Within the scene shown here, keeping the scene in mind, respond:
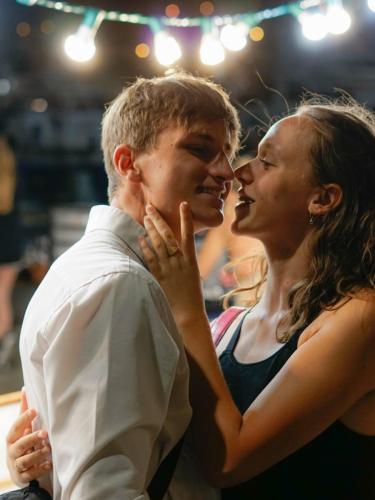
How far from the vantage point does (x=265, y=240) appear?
5.54ft

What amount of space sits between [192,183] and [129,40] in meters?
2.79

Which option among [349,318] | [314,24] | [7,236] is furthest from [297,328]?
[7,236]

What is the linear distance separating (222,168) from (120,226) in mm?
282

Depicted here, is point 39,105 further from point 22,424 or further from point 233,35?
point 22,424

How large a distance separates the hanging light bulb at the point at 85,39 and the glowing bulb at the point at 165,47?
0.29 metres

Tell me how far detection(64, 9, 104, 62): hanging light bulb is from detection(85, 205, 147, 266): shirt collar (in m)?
1.71

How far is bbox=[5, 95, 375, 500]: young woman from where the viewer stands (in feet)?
4.56

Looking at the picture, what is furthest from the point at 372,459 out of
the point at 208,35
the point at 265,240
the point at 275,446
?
the point at 208,35

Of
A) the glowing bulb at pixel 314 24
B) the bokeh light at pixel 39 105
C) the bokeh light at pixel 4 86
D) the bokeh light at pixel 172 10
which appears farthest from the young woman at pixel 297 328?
the bokeh light at pixel 39 105

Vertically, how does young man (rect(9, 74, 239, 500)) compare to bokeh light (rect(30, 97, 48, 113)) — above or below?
below

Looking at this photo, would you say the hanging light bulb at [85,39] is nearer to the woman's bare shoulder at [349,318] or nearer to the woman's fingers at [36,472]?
the woman's bare shoulder at [349,318]

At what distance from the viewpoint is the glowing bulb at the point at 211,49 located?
10.4 ft

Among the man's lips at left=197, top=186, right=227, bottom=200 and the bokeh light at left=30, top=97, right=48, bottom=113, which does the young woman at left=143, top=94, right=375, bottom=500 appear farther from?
the bokeh light at left=30, top=97, right=48, bottom=113

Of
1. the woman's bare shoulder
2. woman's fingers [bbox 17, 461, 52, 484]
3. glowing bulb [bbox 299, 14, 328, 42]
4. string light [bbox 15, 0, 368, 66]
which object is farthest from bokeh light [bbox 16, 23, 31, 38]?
woman's fingers [bbox 17, 461, 52, 484]
